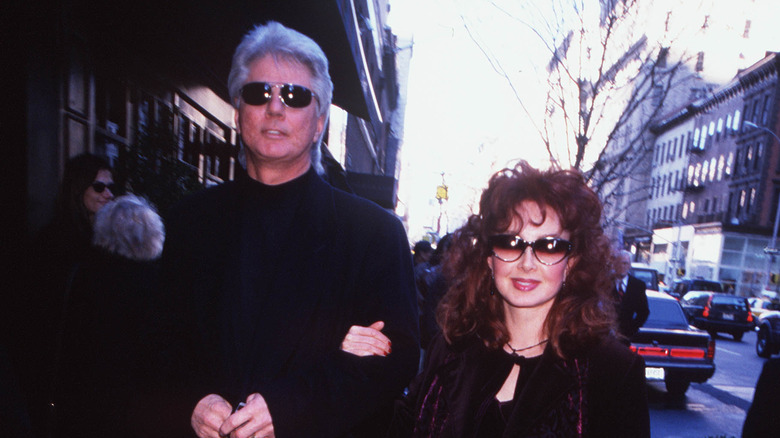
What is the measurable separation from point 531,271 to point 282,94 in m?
1.17

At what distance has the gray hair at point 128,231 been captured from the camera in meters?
2.65

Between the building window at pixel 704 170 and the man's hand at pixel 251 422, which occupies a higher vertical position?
the building window at pixel 704 170

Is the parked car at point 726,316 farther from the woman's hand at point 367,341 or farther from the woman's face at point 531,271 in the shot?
the woman's hand at point 367,341

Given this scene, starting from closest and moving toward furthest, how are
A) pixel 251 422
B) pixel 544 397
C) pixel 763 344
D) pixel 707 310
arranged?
pixel 251 422 < pixel 544 397 < pixel 763 344 < pixel 707 310

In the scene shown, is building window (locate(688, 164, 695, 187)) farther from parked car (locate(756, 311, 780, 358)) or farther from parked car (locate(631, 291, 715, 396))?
parked car (locate(631, 291, 715, 396))

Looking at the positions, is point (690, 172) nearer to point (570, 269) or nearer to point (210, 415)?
point (570, 269)

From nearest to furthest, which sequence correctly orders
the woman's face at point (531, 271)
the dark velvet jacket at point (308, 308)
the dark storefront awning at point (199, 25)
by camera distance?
the dark velvet jacket at point (308, 308)
the woman's face at point (531, 271)
the dark storefront awning at point (199, 25)

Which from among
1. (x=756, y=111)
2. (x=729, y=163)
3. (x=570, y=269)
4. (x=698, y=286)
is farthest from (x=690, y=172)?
(x=570, y=269)

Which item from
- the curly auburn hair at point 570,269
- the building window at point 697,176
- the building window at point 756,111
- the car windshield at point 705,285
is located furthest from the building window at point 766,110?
the curly auburn hair at point 570,269

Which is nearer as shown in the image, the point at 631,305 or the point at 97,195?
the point at 97,195

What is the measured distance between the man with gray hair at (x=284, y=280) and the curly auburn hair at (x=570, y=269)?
0.53 metres

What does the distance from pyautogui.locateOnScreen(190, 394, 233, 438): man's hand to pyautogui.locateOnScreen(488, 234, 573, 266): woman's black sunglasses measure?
1178mm

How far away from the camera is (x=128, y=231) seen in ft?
8.72

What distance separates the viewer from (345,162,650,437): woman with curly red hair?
1820 mm
